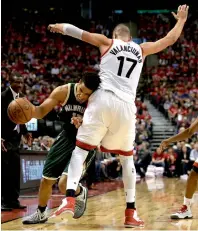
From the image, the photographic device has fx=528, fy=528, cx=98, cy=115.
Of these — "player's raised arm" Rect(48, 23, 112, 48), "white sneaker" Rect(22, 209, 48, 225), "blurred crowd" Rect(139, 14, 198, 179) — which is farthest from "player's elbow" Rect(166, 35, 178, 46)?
"blurred crowd" Rect(139, 14, 198, 179)

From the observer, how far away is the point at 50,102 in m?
5.52

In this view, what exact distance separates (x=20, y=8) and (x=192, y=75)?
1101 centimetres

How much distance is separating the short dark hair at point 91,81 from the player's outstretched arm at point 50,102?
32cm

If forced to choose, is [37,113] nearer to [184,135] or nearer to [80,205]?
[80,205]

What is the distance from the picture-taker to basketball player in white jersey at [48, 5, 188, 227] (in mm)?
5348

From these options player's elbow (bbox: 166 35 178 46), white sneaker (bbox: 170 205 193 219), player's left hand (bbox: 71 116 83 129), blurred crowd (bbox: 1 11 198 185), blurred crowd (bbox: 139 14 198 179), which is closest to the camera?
player's left hand (bbox: 71 116 83 129)

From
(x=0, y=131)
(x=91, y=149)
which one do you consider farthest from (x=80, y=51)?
(x=91, y=149)

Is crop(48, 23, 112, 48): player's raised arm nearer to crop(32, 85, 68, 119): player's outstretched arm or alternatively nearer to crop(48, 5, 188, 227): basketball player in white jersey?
crop(48, 5, 188, 227): basketball player in white jersey

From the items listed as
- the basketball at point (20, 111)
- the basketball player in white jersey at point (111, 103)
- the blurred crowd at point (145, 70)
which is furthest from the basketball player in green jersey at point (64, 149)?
the blurred crowd at point (145, 70)

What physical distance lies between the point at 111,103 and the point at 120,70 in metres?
0.37

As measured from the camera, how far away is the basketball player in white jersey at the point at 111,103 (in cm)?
535

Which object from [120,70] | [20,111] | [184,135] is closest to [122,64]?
[120,70]

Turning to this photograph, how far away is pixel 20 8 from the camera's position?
3061 centimetres

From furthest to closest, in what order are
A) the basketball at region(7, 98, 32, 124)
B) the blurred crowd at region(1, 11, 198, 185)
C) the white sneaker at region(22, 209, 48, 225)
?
the blurred crowd at region(1, 11, 198, 185) < the white sneaker at region(22, 209, 48, 225) < the basketball at region(7, 98, 32, 124)
